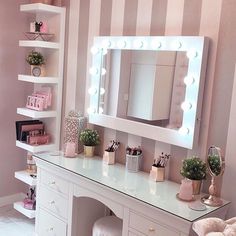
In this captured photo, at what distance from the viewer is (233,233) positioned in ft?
4.34

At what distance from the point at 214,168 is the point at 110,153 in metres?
0.80

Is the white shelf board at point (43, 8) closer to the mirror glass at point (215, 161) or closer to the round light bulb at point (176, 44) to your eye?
the round light bulb at point (176, 44)

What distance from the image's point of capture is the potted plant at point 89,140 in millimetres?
2564

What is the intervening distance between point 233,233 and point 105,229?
1.11 metres

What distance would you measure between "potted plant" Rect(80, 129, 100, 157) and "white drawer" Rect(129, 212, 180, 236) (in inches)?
30.0

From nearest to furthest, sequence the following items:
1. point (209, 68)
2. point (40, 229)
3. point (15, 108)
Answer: point (209, 68) < point (40, 229) < point (15, 108)

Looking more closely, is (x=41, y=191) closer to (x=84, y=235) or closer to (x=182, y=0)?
(x=84, y=235)

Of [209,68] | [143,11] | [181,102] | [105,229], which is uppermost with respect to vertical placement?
[143,11]

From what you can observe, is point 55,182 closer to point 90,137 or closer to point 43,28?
point 90,137

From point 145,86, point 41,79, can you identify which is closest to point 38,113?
point 41,79

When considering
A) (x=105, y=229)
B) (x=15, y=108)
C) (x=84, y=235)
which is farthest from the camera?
(x=15, y=108)

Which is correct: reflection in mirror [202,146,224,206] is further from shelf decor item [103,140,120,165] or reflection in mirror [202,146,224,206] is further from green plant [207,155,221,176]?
shelf decor item [103,140,120,165]

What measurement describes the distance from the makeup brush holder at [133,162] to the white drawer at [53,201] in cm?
48

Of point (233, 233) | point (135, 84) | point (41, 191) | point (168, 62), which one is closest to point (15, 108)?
point (41, 191)
